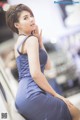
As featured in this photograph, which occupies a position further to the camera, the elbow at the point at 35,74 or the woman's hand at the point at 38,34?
the woman's hand at the point at 38,34

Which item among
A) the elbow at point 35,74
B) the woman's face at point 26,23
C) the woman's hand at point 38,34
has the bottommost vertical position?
the elbow at point 35,74

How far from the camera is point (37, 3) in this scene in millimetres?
2480

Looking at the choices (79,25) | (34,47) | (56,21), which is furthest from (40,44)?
(79,25)

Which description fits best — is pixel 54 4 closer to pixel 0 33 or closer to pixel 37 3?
pixel 37 3

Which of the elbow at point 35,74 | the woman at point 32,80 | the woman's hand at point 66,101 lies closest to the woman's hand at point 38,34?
the woman at point 32,80

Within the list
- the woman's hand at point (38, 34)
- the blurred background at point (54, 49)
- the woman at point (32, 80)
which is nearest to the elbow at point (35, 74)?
the woman at point (32, 80)

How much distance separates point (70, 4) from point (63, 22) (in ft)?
0.66

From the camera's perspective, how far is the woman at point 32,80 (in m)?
2.28

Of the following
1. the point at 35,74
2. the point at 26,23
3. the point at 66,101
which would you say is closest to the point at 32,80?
the point at 35,74

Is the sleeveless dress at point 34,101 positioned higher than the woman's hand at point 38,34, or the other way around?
the woman's hand at point 38,34

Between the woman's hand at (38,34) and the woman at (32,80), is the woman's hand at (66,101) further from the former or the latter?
the woman's hand at (38,34)

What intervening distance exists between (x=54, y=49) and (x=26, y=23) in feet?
1.10

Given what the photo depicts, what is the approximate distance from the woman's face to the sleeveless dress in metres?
0.08

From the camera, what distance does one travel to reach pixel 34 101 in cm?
228
